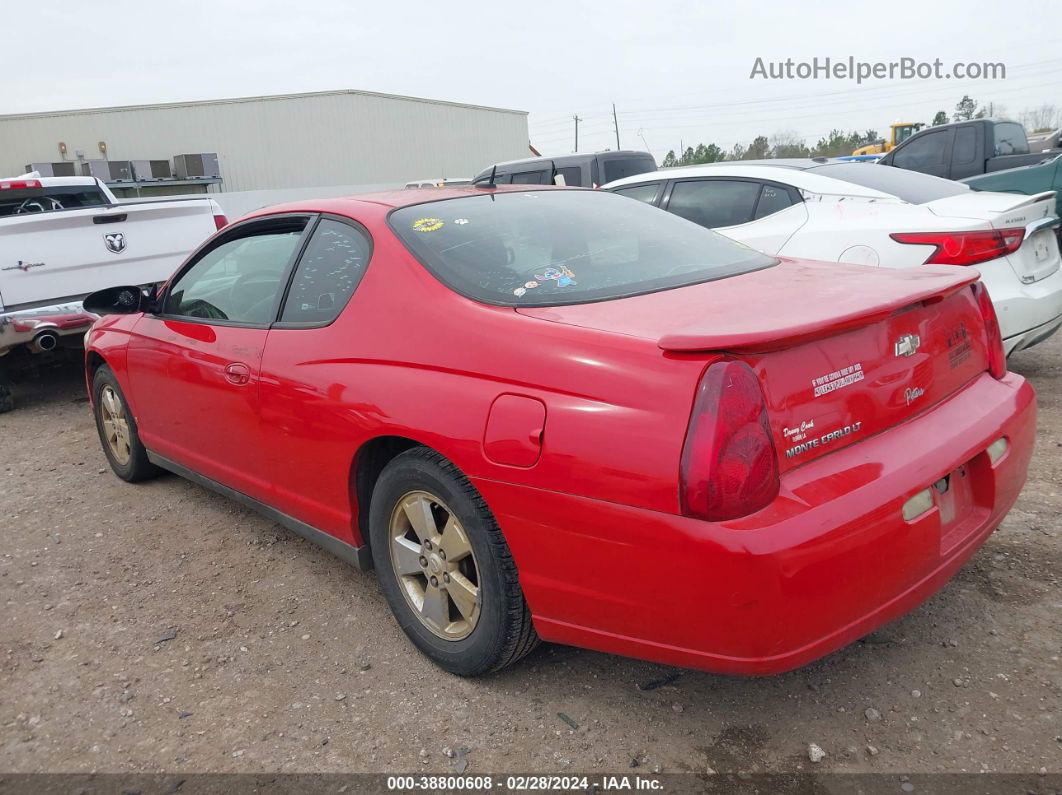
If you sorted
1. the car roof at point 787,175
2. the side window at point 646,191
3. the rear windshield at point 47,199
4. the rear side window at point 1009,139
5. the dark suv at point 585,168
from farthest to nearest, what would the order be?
the dark suv at point 585,168 < the rear side window at point 1009,139 < the rear windshield at point 47,199 < the side window at point 646,191 < the car roof at point 787,175

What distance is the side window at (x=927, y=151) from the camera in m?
11.0

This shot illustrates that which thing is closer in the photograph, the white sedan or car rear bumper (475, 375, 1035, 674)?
car rear bumper (475, 375, 1035, 674)

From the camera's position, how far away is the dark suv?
35.9ft

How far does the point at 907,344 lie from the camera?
2.33 metres

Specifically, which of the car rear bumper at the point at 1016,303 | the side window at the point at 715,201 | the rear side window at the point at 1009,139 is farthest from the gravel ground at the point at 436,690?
the rear side window at the point at 1009,139

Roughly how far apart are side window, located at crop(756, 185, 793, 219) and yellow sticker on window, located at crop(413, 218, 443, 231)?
3221mm

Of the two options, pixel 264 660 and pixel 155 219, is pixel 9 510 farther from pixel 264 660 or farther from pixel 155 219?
pixel 155 219

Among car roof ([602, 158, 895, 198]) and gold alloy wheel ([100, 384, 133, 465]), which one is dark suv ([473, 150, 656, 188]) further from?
gold alloy wheel ([100, 384, 133, 465])

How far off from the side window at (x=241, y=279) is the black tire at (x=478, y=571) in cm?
97

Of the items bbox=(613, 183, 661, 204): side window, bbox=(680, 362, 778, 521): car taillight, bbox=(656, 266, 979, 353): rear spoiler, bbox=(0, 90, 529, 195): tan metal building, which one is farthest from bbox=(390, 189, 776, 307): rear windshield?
bbox=(0, 90, 529, 195): tan metal building

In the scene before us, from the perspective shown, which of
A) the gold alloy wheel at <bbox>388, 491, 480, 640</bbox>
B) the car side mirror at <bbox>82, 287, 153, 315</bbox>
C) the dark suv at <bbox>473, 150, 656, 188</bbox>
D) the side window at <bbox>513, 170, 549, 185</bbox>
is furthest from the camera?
the side window at <bbox>513, 170, 549, 185</bbox>

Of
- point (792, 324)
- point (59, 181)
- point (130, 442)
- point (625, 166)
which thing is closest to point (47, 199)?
point (59, 181)

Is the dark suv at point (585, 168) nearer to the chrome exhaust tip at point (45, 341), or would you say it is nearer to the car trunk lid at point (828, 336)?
the chrome exhaust tip at point (45, 341)

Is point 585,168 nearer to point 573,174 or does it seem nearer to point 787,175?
point 573,174
